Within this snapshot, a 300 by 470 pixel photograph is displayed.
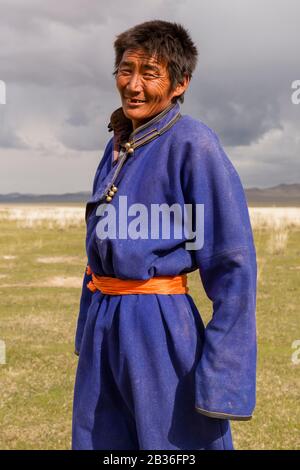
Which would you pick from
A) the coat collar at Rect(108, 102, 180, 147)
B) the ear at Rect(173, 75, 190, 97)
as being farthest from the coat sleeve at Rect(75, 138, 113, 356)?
the ear at Rect(173, 75, 190, 97)

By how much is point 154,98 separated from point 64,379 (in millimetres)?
4236

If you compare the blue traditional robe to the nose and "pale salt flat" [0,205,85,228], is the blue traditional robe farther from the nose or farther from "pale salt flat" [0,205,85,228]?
"pale salt flat" [0,205,85,228]

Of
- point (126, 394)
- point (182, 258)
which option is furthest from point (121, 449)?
point (182, 258)

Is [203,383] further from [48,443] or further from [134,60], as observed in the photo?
[48,443]

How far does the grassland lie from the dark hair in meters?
3.25

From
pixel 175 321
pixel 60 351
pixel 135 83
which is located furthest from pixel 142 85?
pixel 60 351

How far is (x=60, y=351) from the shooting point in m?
6.42

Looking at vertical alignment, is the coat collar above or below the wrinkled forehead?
below

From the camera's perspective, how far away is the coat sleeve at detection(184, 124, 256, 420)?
5.58ft

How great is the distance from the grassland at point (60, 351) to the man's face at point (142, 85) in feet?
10.3

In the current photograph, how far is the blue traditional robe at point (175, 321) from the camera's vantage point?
1.71 meters

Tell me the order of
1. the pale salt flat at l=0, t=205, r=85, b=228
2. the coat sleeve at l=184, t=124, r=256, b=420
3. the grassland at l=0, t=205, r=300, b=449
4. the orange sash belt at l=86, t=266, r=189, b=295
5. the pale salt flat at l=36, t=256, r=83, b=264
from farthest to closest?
1. the pale salt flat at l=0, t=205, r=85, b=228
2. the pale salt flat at l=36, t=256, r=83, b=264
3. the grassland at l=0, t=205, r=300, b=449
4. the orange sash belt at l=86, t=266, r=189, b=295
5. the coat sleeve at l=184, t=124, r=256, b=420

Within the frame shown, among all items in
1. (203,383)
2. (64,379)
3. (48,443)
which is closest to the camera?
(203,383)
